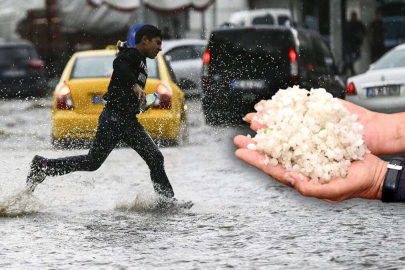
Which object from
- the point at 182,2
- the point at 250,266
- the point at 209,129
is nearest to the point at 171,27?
the point at 182,2

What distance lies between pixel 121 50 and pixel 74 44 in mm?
30101

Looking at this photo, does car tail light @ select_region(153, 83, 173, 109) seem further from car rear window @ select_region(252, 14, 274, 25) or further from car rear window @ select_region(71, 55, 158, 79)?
car rear window @ select_region(252, 14, 274, 25)

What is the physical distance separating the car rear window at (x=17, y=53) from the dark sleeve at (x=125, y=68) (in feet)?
73.0

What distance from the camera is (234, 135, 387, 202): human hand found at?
3.36 meters

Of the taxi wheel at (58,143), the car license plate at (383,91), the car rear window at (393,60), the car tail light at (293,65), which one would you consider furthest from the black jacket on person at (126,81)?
the car tail light at (293,65)

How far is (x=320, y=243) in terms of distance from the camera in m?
6.89

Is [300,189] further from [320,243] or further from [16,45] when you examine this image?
[16,45]

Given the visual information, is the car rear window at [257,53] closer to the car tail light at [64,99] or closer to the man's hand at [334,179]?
the car tail light at [64,99]

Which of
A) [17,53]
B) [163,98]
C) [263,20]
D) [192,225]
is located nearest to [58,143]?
[163,98]

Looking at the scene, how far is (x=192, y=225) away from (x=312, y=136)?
4561 millimetres

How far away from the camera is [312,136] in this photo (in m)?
3.31

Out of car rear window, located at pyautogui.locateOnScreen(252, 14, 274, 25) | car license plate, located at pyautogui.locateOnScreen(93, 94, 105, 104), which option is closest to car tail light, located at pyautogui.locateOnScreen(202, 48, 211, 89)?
car license plate, located at pyautogui.locateOnScreen(93, 94, 105, 104)

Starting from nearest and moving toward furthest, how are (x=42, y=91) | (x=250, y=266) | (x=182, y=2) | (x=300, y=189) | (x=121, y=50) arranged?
(x=300, y=189) < (x=250, y=266) < (x=121, y=50) < (x=42, y=91) < (x=182, y=2)

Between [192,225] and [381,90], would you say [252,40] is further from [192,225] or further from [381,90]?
[192,225]
